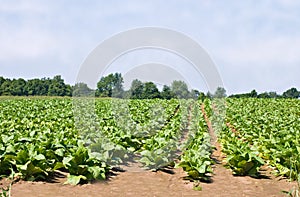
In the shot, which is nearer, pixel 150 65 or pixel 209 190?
pixel 209 190

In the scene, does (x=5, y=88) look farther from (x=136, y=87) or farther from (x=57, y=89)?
(x=136, y=87)

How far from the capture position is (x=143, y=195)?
19.4 feet

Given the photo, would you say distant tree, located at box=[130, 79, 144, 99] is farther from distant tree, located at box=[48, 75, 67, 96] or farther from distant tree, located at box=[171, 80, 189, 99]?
distant tree, located at box=[48, 75, 67, 96]

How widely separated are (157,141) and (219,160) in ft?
5.52

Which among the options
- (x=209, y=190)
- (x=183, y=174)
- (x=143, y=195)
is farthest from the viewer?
(x=183, y=174)

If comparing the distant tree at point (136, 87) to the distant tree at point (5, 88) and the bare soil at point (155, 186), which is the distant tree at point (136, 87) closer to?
the bare soil at point (155, 186)

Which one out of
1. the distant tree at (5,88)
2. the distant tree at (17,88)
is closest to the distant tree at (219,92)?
the distant tree at (5,88)

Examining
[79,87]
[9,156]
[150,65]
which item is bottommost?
[9,156]

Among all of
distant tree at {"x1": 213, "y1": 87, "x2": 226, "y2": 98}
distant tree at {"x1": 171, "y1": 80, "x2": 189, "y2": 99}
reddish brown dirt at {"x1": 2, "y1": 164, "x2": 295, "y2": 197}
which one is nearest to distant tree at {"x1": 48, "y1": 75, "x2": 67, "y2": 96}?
distant tree at {"x1": 213, "y1": 87, "x2": 226, "y2": 98}

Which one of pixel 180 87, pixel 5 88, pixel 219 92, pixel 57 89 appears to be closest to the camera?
pixel 180 87

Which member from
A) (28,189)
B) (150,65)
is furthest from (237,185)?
(28,189)

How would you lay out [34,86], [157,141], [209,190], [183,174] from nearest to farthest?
[209,190] → [183,174] → [157,141] → [34,86]

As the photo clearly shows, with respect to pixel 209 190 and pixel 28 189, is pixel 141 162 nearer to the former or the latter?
pixel 209 190

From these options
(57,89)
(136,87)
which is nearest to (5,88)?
(57,89)
